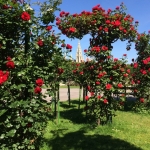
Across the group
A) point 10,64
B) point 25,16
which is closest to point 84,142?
point 10,64

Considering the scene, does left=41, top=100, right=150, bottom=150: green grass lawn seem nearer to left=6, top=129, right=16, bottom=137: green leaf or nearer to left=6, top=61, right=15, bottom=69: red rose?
left=6, top=129, right=16, bottom=137: green leaf

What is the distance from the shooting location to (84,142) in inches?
248

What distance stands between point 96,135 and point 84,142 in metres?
0.81

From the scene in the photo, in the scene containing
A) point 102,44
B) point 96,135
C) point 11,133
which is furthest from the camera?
point 102,44

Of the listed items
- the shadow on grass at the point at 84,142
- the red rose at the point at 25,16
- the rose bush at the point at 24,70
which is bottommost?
the shadow on grass at the point at 84,142

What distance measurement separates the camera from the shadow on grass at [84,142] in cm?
585

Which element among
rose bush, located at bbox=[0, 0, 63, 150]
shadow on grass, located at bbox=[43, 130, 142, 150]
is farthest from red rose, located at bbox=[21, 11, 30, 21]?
shadow on grass, located at bbox=[43, 130, 142, 150]

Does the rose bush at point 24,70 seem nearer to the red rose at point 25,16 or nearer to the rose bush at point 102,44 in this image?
the red rose at point 25,16

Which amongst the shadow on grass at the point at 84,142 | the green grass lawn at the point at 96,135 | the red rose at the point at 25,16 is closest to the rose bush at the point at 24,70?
the red rose at the point at 25,16

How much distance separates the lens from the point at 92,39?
27.8 feet

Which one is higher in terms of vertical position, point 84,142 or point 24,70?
point 24,70

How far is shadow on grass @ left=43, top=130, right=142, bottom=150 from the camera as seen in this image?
5852 mm

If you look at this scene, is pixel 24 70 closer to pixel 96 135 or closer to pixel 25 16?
pixel 25 16

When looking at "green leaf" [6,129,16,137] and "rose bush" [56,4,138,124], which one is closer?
"green leaf" [6,129,16,137]
